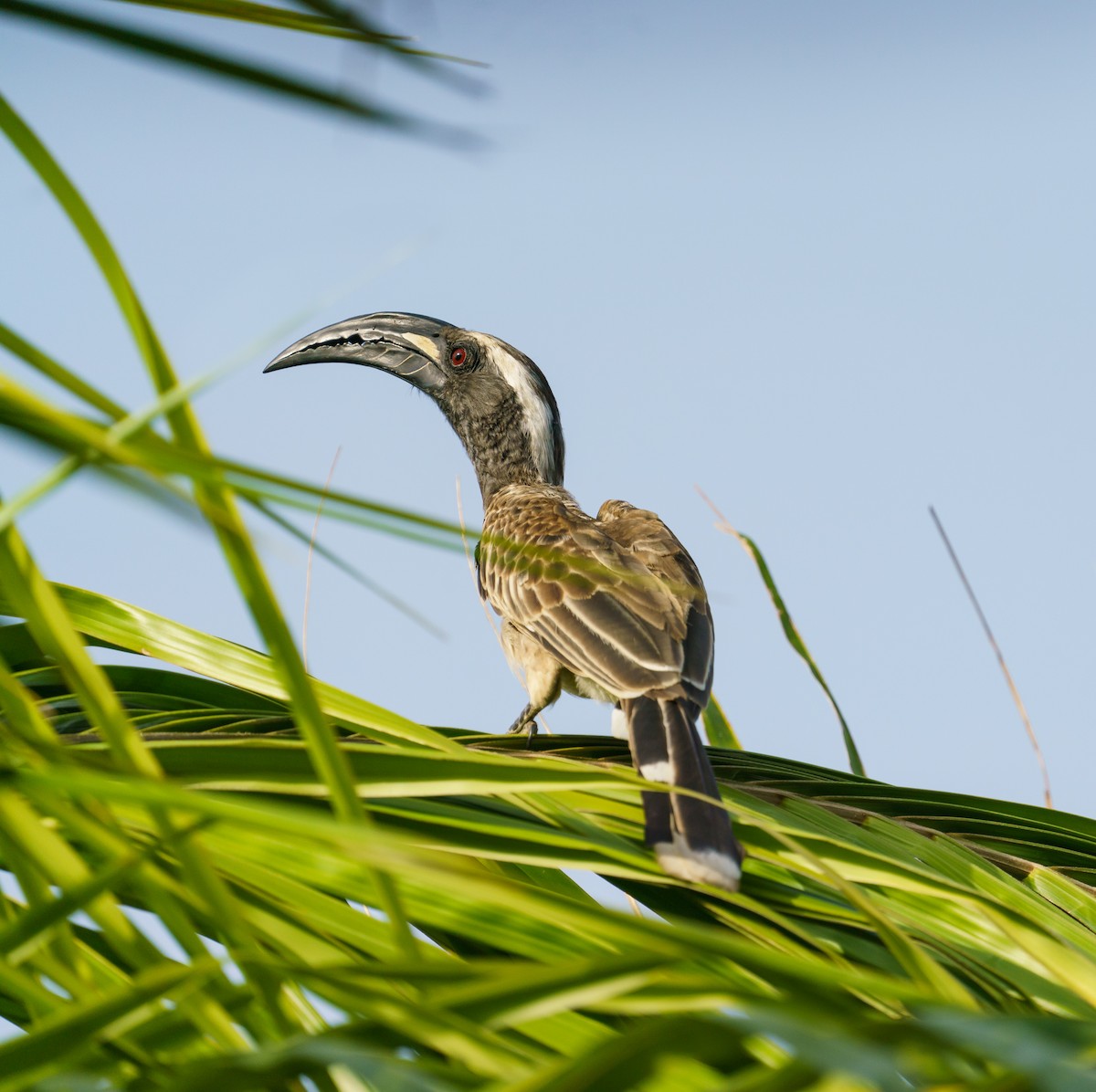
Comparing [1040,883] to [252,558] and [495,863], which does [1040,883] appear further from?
[252,558]

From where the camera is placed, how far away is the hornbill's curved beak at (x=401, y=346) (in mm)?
6039

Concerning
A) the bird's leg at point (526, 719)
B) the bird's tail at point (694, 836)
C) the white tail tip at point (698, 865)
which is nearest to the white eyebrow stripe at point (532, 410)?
the bird's leg at point (526, 719)

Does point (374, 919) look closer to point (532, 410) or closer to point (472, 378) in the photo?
point (532, 410)

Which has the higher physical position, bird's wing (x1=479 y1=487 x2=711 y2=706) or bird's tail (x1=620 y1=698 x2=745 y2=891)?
bird's wing (x1=479 y1=487 x2=711 y2=706)

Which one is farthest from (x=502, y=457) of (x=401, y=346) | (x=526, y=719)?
(x=526, y=719)

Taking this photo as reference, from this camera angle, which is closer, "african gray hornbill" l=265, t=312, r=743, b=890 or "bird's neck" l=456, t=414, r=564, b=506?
"african gray hornbill" l=265, t=312, r=743, b=890

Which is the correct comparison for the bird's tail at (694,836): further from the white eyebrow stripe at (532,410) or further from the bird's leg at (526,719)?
the white eyebrow stripe at (532,410)

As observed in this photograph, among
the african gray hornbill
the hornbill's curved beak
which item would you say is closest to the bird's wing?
the african gray hornbill

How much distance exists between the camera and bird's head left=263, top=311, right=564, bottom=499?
233 inches

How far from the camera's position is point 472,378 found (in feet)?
19.9

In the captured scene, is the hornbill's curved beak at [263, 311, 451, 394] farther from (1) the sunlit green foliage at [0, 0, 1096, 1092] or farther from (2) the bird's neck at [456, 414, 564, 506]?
(1) the sunlit green foliage at [0, 0, 1096, 1092]

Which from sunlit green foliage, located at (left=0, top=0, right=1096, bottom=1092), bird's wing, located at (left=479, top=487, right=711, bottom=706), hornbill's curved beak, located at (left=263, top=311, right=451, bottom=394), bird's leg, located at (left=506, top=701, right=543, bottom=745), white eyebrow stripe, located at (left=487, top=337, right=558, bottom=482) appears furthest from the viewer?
hornbill's curved beak, located at (left=263, top=311, right=451, bottom=394)

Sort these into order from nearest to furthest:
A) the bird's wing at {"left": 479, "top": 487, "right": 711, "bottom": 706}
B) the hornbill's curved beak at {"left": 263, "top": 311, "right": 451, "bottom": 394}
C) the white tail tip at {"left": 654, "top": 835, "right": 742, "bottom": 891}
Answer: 1. the white tail tip at {"left": 654, "top": 835, "right": 742, "bottom": 891}
2. the bird's wing at {"left": 479, "top": 487, "right": 711, "bottom": 706}
3. the hornbill's curved beak at {"left": 263, "top": 311, "right": 451, "bottom": 394}

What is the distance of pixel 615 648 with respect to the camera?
3.26 m
